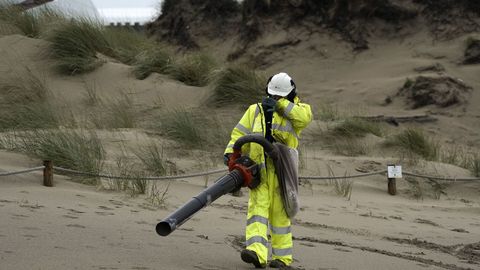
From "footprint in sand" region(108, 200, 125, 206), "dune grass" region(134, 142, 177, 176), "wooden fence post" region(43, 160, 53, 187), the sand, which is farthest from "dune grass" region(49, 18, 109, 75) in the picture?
"footprint in sand" region(108, 200, 125, 206)

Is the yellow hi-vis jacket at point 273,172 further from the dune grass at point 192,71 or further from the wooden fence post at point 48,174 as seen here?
the dune grass at point 192,71

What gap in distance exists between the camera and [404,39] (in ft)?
57.8

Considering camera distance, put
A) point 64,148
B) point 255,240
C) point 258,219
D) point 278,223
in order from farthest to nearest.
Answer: point 64,148, point 278,223, point 258,219, point 255,240

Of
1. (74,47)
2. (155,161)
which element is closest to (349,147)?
(155,161)

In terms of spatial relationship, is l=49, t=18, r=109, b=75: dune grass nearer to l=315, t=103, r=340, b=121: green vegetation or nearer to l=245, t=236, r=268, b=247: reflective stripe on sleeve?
l=315, t=103, r=340, b=121: green vegetation

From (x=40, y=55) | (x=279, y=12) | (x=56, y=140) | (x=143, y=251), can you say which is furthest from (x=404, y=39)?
(x=143, y=251)

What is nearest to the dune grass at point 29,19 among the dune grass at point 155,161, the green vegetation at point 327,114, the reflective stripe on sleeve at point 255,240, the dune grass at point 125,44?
the dune grass at point 125,44

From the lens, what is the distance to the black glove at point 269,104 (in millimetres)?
6105

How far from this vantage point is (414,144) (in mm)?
12641

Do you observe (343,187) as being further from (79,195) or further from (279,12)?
(279,12)

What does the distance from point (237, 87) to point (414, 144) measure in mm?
2942

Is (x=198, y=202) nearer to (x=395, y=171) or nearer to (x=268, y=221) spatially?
(x=268, y=221)

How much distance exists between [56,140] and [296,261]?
12.8ft

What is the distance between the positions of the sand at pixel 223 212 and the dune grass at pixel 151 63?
0.57ft
